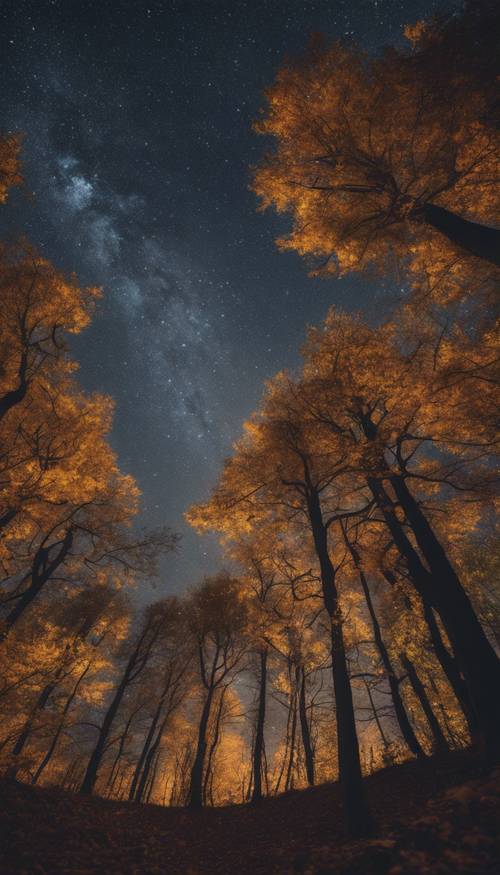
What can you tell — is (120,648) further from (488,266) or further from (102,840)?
(488,266)


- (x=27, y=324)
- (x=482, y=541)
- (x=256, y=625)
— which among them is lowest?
(x=256, y=625)

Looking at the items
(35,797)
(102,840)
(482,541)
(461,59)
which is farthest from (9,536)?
(482,541)

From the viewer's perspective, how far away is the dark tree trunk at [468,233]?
245 inches

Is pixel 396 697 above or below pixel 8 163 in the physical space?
below

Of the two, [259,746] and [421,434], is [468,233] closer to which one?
[421,434]

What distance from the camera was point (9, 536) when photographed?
29.4ft

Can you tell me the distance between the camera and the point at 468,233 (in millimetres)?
6605

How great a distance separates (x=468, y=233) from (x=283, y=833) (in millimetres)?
12490

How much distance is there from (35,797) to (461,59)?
53.4ft

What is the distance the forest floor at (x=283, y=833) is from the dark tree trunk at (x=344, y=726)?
43cm

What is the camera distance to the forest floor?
8.62 ft

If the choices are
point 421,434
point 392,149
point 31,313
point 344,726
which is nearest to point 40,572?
point 31,313

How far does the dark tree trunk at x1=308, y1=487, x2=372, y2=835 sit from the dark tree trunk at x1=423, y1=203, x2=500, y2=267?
6.56m

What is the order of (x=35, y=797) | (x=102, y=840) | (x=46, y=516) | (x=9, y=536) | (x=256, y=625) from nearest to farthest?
1. (x=102, y=840)
2. (x=35, y=797)
3. (x=9, y=536)
4. (x=46, y=516)
5. (x=256, y=625)
